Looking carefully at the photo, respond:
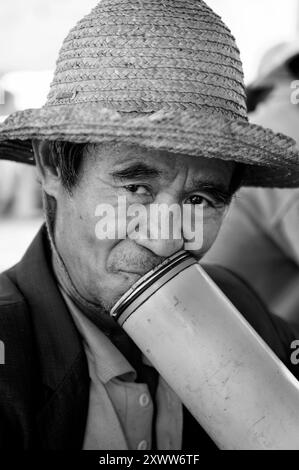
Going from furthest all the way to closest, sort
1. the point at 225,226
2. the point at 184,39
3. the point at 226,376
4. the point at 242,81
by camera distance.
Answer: the point at 225,226, the point at 242,81, the point at 184,39, the point at 226,376

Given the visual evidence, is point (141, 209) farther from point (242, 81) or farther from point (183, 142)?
point (242, 81)

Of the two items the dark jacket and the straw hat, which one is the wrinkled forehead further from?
the dark jacket

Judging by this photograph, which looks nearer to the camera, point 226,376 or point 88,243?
point 226,376

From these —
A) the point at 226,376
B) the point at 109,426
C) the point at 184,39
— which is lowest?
the point at 109,426

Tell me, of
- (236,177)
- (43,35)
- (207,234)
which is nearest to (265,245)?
(236,177)

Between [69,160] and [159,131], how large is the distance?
27 cm

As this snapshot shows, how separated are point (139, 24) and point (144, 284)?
460 millimetres

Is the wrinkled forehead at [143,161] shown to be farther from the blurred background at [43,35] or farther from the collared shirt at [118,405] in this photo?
the blurred background at [43,35]

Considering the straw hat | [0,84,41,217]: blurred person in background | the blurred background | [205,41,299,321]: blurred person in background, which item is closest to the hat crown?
the straw hat

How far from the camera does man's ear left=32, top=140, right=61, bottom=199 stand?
3.89 ft

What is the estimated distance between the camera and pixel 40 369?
1076 millimetres

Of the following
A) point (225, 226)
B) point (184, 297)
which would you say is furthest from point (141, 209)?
point (225, 226)

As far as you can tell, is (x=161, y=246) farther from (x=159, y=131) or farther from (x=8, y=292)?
(x=8, y=292)

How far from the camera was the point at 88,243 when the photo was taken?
108 cm
